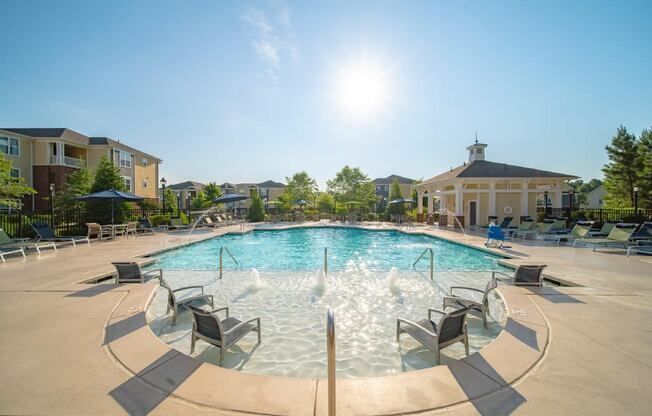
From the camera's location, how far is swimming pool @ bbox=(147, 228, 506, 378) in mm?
3764

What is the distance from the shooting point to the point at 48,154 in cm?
2594

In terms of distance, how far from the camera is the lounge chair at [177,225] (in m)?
18.7

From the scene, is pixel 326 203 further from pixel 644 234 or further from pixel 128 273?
pixel 128 273

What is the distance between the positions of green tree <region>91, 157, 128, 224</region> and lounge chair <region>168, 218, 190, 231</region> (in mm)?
2748

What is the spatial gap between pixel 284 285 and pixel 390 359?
3.79m

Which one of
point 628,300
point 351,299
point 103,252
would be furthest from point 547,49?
point 103,252

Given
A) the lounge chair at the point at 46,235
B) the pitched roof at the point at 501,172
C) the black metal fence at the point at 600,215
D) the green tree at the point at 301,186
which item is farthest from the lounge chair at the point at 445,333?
the green tree at the point at 301,186

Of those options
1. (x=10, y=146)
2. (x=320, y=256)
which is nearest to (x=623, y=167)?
(x=320, y=256)

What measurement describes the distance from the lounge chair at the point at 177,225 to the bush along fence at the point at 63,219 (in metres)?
2.44

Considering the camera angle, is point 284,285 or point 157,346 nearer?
point 157,346

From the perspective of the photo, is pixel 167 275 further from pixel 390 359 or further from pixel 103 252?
pixel 390 359

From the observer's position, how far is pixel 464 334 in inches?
145

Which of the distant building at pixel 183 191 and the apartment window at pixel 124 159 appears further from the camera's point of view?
the distant building at pixel 183 191

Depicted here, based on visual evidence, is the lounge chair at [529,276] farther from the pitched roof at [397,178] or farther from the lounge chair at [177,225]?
the pitched roof at [397,178]
